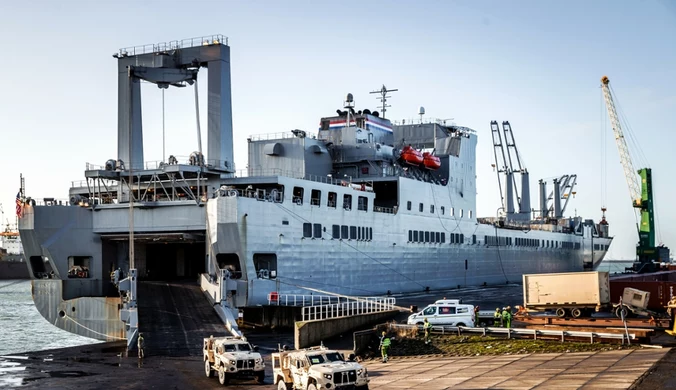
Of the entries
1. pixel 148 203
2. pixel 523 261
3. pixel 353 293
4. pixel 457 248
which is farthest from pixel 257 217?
pixel 523 261

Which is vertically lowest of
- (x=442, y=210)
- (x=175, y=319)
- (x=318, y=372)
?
(x=175, y=319)

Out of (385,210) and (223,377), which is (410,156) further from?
(223,377)

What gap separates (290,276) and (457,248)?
26.4 metres

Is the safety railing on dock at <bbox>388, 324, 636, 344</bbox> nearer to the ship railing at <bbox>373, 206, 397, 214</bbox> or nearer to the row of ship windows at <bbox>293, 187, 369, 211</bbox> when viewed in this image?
the row of ship windows at <bbox>293, 187, 369, 211</bbox>

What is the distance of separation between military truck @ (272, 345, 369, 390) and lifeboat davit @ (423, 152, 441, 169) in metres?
40.0

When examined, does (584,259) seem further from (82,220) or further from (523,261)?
(82,220)

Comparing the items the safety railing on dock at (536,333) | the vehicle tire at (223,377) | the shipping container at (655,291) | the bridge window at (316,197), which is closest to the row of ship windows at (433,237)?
the bridge window at (316,197)

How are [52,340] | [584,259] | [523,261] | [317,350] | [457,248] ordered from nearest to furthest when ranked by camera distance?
[317,350] < [52,340] < [457,248] < [523,261] < [584,259]

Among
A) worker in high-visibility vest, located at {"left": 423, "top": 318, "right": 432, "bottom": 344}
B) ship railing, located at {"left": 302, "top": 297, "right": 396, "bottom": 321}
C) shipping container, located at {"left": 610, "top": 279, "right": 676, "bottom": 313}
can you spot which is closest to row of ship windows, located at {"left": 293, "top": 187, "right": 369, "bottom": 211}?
ship railing, located at {"left": 302, "top": 297, "right": 396, "bottom": 321}

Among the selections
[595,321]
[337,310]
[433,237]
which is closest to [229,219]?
[337,310]

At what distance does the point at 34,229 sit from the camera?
44.8 meters

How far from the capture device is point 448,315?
33.4 metres

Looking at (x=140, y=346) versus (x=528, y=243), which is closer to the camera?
(x=140, y=346)

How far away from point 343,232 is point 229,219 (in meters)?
11.0
